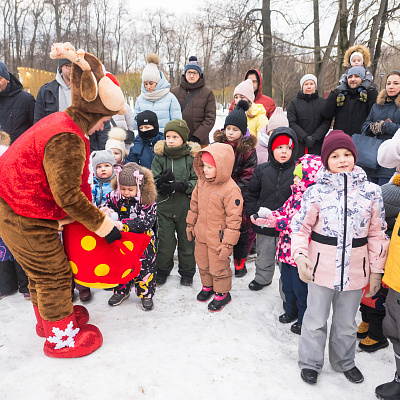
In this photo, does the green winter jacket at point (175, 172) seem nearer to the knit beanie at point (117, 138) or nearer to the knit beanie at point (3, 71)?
the knit beanie at point (117, 138)

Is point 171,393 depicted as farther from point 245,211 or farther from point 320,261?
point 245,211

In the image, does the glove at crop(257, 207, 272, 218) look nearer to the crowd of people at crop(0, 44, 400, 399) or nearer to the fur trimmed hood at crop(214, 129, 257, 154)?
the crowd of people at crop(0, 44, 400, 399)

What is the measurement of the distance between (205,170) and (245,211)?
2.79 ft

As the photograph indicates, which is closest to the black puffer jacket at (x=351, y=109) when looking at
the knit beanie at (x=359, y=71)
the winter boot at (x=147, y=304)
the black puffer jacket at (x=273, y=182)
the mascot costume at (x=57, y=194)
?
the knit beanie at (x=359, y=71)

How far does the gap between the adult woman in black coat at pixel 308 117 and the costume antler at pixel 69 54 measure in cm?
368

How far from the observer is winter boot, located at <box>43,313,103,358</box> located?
2.39 meters

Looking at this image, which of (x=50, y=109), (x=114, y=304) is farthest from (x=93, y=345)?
(x=50, y=109)

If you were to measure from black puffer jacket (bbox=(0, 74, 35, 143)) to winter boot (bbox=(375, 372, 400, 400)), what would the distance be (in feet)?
15.9

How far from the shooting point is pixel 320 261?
2.15 metres

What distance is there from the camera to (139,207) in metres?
3.06

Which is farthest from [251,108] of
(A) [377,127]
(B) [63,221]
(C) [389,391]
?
(C) [389,391]

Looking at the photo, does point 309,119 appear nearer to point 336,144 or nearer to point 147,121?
point 147,121

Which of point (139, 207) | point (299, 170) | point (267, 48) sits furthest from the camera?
point (267, 48)

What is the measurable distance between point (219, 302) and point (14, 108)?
144 inches
